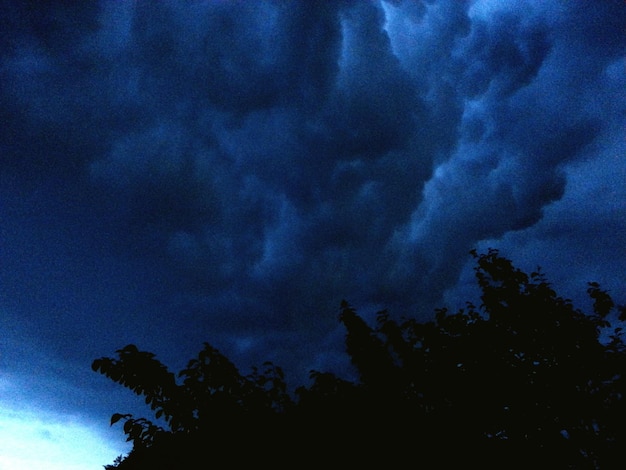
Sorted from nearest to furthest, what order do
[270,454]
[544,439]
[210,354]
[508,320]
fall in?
[270,454] → [210,354] → [544,439] → [508,320]

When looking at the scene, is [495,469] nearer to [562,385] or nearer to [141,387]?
[562,385]

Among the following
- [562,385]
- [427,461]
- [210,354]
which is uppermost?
[210,354]

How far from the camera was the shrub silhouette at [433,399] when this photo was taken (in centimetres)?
497

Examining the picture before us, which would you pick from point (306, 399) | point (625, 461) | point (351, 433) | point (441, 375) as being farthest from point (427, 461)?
point (625, 461)

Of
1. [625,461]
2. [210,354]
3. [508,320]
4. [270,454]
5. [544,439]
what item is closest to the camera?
[270,454]

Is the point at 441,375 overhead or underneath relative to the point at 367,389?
overhead

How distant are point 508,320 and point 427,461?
17.6 ft

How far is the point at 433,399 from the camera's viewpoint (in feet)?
25.1

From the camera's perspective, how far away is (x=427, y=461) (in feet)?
16.9

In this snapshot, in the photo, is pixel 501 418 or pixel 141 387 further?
pixel 501 418

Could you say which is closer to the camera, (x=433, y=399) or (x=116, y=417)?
(x=116, y=417)

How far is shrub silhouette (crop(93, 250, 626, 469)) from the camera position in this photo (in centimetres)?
497

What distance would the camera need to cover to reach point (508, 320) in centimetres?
909

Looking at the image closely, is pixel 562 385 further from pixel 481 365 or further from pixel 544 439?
pixel 481 365
